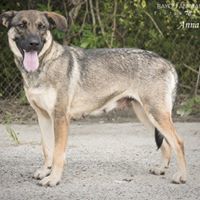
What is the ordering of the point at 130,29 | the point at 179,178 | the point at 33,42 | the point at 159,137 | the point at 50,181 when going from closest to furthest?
the point at 33,42 < the point at 50,181 < the point at 179,178 < the point at 159,137 < the point at 130,29

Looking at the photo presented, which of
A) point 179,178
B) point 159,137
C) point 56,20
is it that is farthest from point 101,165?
point 56,20

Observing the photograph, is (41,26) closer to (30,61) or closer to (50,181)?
(30,61)

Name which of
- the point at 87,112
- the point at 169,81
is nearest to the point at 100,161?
the point at 87,112

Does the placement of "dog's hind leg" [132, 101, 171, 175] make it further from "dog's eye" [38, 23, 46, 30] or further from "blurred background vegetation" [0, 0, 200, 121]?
"blurred background vegetation" [0, 0, 200, 121]

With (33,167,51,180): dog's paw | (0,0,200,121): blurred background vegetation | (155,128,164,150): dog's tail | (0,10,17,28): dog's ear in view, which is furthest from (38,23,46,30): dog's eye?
(0,0,200,121): blurred background vegetation

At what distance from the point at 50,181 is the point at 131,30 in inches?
200

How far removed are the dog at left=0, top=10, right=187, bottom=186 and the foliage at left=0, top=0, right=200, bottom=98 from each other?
11.8ft

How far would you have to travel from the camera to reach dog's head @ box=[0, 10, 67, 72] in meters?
6.26

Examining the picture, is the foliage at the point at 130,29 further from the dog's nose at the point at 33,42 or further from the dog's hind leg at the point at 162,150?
the dog's nose at the point at 33,42

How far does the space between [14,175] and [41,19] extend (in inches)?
65.6

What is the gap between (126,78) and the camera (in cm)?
673

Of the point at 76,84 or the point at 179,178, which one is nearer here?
the point at 179,178

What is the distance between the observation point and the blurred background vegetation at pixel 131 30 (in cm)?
1056

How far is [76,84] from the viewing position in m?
6.64
